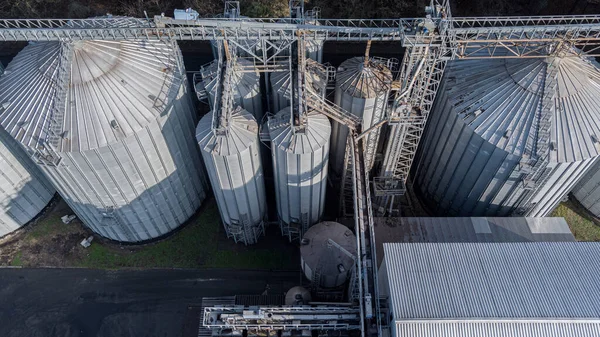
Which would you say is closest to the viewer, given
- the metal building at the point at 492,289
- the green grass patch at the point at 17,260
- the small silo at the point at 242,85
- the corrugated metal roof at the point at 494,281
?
the metal building at the point at 492,289

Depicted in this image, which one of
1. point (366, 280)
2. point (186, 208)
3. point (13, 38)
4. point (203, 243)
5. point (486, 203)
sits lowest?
point (203, 243)

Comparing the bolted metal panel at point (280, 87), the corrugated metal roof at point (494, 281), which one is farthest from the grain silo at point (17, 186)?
the corrugated metal roof at point (494, 281)

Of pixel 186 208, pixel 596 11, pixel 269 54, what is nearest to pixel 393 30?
pixel 269 54

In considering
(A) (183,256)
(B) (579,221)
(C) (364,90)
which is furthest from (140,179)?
(B) (579,221)

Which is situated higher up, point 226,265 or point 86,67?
point 86,67

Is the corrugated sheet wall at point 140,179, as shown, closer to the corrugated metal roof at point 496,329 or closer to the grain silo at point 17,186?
the grain silo at point 17,186

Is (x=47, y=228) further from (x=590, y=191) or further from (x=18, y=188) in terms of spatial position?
(x=590, y=191)

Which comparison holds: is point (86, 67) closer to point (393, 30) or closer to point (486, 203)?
point (393, 30)
